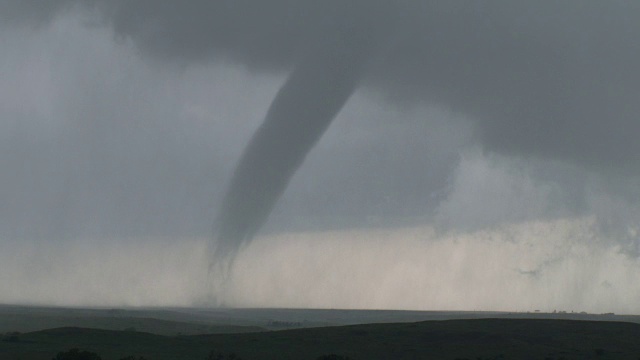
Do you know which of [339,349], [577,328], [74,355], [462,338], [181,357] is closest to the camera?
[74,355]

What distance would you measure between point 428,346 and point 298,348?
1002 centimetres

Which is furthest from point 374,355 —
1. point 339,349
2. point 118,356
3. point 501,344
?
point 118,356

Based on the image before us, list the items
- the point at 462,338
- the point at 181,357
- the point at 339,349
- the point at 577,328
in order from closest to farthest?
the point at 181,357
the point at 339,349
the point at 462,338
the point at 577,328

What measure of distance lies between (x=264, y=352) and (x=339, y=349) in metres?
5.79

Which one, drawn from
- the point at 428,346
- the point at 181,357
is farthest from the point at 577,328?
the point at 181,357

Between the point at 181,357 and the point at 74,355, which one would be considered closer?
the point at 74,355

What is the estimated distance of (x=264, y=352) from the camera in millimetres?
65125

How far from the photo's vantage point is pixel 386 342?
229 feet

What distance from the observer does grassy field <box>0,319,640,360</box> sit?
63062 mm

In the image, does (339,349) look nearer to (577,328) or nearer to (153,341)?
(153,341)

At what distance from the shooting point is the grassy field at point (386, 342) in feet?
207

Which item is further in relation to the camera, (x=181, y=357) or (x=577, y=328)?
(x=577, y=328)

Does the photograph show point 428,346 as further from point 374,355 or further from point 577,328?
point 577,328

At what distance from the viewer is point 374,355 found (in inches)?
2480
